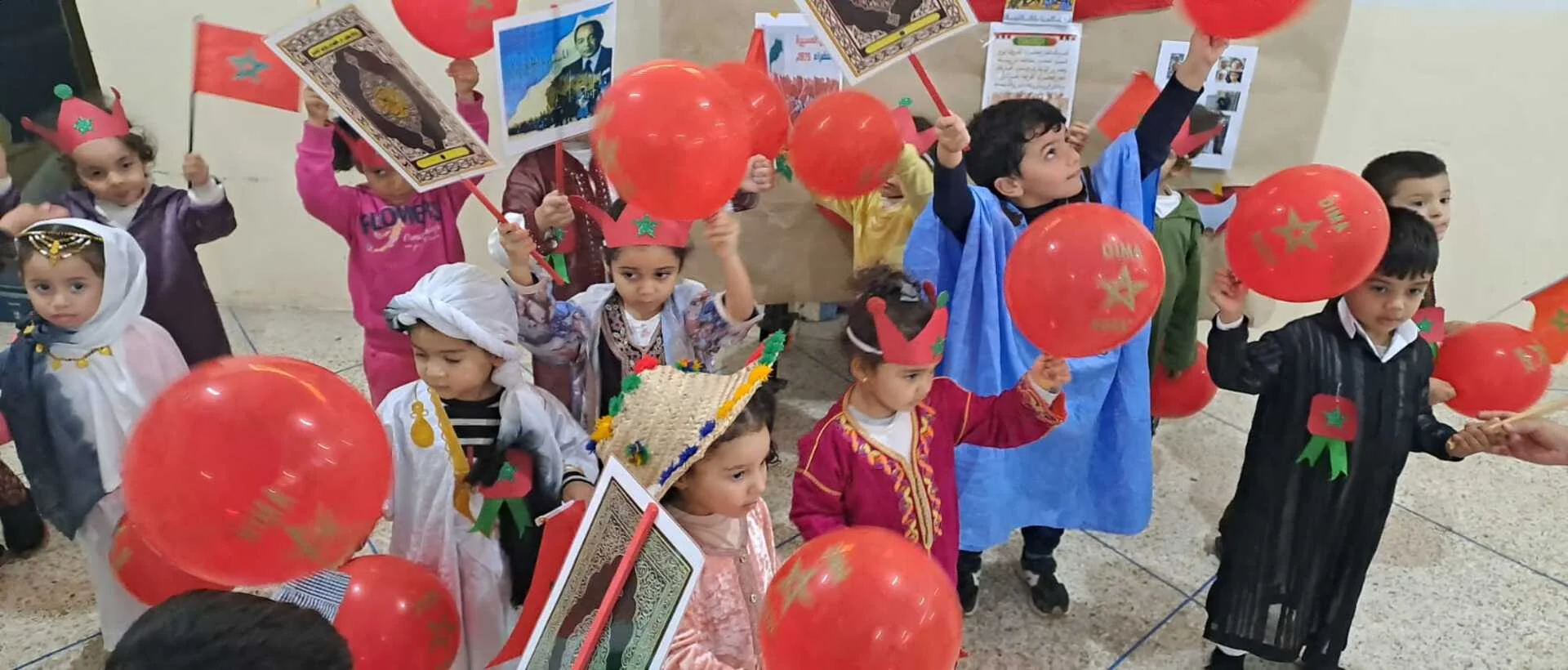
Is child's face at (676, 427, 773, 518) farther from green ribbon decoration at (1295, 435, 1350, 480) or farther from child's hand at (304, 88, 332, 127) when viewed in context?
child's hand at (304, 88, 332, 127)

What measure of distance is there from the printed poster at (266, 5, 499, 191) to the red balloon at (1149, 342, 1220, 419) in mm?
1927

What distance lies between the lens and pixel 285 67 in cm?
203

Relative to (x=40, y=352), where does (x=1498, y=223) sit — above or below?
below

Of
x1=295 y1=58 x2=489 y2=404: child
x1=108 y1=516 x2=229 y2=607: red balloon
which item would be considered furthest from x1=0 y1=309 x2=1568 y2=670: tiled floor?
x1=295 y1=58 x2=489 y2=404: child

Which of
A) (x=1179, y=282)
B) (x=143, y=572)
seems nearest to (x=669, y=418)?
(x=143, y=572)

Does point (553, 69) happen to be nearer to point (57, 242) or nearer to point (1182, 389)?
point (57, 242)

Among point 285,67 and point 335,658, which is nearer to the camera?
point 335,658

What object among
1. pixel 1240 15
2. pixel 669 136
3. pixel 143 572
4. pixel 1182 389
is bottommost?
pixel 1182 389

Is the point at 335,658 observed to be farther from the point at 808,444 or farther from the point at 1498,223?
the point at 1498,223

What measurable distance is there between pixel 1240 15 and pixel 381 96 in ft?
5.00

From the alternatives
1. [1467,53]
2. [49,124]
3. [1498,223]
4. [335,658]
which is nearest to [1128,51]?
[1467,53]

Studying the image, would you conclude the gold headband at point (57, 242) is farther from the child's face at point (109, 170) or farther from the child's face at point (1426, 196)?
the child's face at point (1426, 196)

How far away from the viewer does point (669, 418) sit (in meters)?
1.35

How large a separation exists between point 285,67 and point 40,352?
0.75 meters
